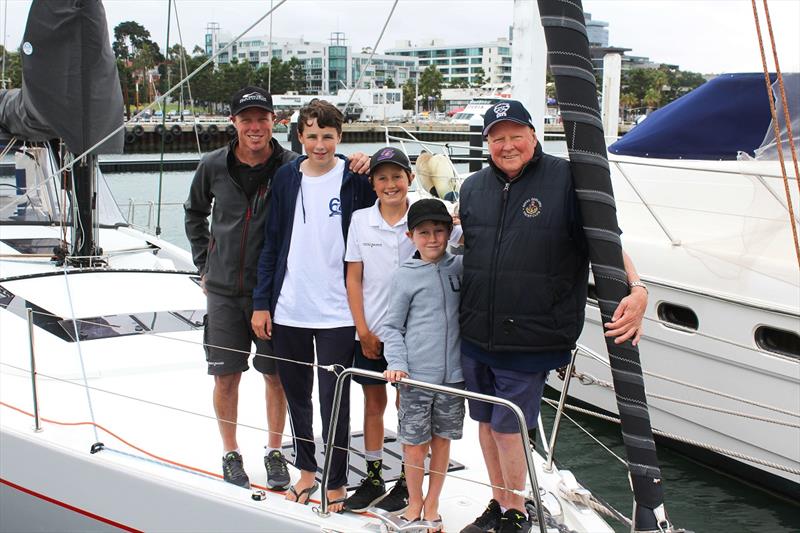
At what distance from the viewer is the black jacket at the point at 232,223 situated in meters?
3.86

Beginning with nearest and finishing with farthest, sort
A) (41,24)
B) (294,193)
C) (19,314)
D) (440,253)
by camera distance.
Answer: (440,253), (294,193), (19,314), (41,24)

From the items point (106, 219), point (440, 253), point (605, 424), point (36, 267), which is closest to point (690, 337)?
point (605, 424)

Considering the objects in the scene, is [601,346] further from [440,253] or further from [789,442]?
[440,253]

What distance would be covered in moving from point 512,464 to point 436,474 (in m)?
0.33

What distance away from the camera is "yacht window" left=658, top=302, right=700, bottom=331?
693 centimetres

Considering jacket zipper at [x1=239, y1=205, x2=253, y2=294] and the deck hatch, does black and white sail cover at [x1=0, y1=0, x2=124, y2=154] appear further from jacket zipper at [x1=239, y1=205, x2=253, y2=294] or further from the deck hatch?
jacket zipper at [x1=239, y1=205, x2=253, y2=294]

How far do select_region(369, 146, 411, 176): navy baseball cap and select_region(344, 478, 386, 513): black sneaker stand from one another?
133 centimetres

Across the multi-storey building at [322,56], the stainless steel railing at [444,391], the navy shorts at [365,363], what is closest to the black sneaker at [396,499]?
the stainless steel railing at [444,391]

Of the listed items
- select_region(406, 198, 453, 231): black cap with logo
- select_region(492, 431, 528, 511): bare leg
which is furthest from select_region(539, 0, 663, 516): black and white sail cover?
select_region(406, 198, 453, 231): black cap with logo

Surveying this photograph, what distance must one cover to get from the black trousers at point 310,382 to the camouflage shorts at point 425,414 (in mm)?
333

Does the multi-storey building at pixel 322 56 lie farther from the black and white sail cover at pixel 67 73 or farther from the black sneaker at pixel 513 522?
the black sneaker at pixel 513 522

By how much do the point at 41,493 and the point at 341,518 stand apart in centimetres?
169

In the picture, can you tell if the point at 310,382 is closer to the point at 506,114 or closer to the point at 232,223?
the point at 232,223

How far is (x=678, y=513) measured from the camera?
6426 millimetres
